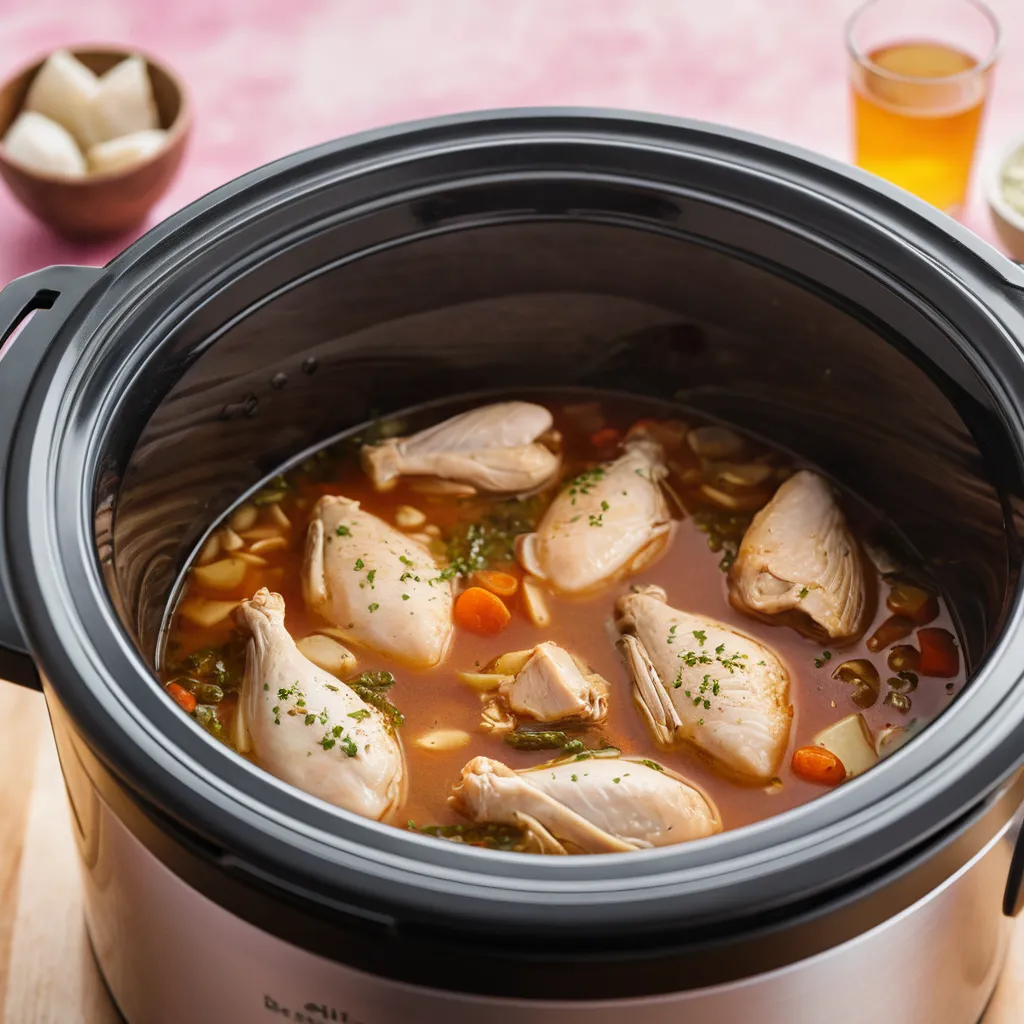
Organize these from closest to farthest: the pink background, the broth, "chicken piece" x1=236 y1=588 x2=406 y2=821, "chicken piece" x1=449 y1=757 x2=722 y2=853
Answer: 1. "chicken piece" x1=449 y1=757 x2=722 y2=853
2. "chicken piece" x1=236 y1=588 x2=406 y2=821
3. the broth
4. the pink background

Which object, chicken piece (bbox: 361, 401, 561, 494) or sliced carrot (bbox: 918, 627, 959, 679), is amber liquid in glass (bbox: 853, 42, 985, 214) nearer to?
chicken piece (bbox: 361, 401, 561, 494)

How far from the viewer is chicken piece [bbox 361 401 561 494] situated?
231 cm

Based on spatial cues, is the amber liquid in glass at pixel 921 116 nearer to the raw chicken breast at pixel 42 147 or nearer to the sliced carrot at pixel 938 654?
the sliced carrot at pixel 938 654

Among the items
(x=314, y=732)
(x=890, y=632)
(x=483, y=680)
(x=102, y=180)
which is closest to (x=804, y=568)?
(x=890, y=632)

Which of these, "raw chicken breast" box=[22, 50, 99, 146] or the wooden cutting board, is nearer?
the wooden cutting board

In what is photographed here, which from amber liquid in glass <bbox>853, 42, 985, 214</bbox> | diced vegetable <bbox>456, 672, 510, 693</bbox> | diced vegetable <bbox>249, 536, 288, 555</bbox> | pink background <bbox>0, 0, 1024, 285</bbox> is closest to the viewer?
diced vegetable <bbox>456, 672, 510, 693</bbox>

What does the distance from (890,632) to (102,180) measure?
1878 millimetres

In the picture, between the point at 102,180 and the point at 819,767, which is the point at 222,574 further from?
the point at 102,180

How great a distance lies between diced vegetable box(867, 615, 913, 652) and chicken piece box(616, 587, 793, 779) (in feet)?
0.53

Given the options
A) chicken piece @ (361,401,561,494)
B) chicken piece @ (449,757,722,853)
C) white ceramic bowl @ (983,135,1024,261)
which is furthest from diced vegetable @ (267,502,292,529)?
white ceramic bowl @ (983,135,1024,261)

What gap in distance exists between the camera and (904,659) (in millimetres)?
2047

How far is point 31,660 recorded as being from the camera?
146cm

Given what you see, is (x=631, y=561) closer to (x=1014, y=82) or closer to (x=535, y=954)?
(x=535, y=954)

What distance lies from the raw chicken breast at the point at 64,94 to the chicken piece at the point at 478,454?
1.26m
